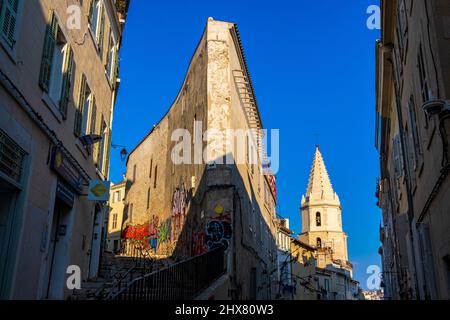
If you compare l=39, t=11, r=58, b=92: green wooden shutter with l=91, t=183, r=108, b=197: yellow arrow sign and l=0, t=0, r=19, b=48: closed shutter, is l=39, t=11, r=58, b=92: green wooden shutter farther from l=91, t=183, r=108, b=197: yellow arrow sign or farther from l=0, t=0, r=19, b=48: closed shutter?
l=91, t=183, r=108, b=197: yellow arrow sign

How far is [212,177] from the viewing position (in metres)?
19.4

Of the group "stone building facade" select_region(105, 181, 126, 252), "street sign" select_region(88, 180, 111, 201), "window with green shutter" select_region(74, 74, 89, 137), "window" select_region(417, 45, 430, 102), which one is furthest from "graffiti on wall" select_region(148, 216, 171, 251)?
"window" select_region(417, 45, 430, 102)

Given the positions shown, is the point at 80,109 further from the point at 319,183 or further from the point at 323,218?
the point at 319,183

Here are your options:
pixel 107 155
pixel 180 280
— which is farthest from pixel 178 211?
pixel 180 280

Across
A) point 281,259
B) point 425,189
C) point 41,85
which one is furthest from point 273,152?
point 41,85

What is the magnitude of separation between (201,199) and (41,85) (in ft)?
38.2

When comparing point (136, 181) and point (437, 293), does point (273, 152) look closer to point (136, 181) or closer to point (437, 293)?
point (136, 181)

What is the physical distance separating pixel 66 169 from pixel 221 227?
831 centimetres

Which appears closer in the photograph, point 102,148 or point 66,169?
point 66,169

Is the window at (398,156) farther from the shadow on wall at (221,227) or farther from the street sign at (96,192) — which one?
the street sign at (96,192)

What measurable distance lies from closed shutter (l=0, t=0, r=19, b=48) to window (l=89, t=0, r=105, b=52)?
224 inches

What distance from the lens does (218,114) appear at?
67.9 feet

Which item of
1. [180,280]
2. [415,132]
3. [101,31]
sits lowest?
[180,280]

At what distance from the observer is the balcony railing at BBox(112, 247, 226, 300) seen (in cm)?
823
